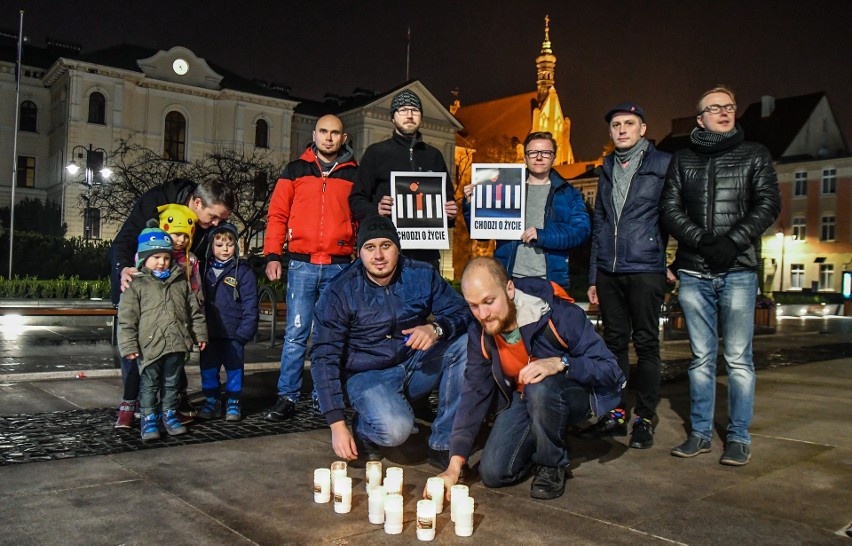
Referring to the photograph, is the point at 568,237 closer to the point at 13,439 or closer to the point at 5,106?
the point at 13,439

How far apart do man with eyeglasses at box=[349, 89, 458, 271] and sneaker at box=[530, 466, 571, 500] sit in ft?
7.85

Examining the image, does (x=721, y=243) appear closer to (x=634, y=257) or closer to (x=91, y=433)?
(x=634, y=257)

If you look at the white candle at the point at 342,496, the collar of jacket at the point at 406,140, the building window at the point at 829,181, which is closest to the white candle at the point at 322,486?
the white candle at the point at 342,496

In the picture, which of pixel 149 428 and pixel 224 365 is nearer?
pixel 149 428

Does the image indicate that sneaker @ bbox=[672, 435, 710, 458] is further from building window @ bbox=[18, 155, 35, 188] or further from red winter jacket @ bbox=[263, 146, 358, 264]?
building window @ bbox=[18, 155, 35, 188]

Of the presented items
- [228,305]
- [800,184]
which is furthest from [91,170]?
[800,184]

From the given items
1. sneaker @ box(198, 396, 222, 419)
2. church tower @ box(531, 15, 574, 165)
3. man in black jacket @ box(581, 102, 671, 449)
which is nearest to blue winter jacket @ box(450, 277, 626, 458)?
man in black jacket @ box(581, 102, 671, 449)

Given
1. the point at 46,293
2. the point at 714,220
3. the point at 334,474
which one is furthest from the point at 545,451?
the point at 46,293

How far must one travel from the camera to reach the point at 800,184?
58094mm

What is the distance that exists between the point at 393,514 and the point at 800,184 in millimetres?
62164

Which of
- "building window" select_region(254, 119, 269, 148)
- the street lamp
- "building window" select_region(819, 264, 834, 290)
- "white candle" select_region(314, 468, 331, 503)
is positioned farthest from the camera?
"building window" select_region(819, 264, 834, 290)

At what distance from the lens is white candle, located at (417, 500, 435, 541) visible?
10.9 feet

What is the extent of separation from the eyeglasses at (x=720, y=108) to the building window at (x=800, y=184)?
58888 millimetres

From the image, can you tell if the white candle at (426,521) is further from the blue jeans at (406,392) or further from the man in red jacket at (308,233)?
the man in red jacket at (308,233)
